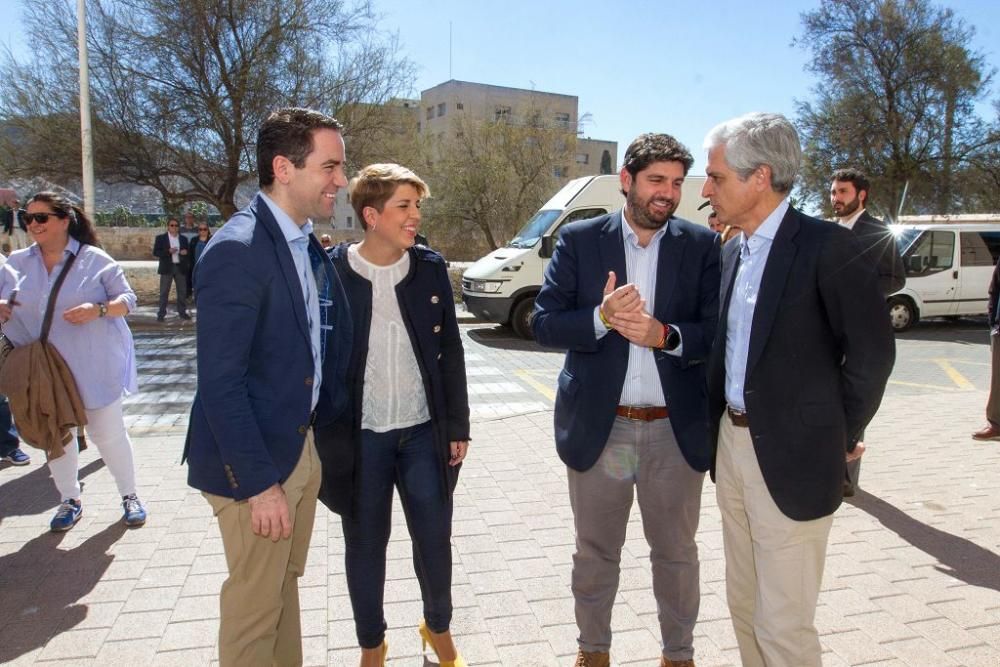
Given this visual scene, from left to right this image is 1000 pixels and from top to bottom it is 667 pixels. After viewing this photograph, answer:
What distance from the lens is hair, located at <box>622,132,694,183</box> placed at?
103 inches

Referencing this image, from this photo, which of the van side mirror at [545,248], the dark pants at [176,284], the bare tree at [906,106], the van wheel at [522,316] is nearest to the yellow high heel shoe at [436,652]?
the van side mirror at [545,248]

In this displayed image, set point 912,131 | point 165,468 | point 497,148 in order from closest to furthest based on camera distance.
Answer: point 165,468 → point 912,131 → point 497,148

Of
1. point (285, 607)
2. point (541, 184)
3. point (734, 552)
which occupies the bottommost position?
point (285, 607)

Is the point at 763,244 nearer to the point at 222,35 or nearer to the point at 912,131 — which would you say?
the point at 222,35

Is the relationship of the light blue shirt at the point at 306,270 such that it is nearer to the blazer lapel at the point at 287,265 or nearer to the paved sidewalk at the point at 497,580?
the blazer lapel at the point at 287,265

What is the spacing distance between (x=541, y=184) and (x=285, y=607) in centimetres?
2712

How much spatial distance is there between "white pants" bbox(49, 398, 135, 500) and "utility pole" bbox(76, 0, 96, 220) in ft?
38.1

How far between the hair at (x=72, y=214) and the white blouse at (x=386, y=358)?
224cm

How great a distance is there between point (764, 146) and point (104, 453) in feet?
13.1

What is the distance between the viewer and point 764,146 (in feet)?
7.37

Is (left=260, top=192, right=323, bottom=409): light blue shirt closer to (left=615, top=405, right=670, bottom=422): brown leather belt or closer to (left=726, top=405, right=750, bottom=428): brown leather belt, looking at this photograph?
(left=615, top=405, right=670, bottom=422): brown leather belt

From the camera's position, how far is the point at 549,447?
602 centimetres

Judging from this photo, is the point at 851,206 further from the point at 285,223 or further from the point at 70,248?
the point at 70,248

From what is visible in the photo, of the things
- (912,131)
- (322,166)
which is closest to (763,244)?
(322,166)
